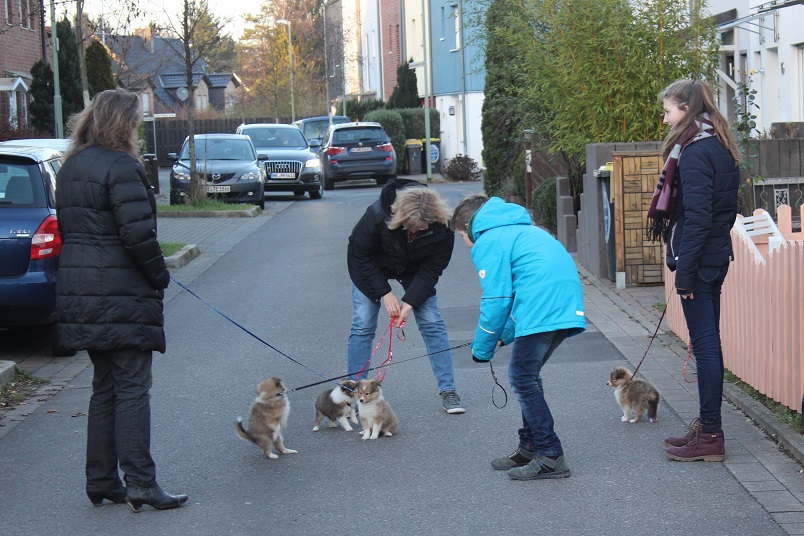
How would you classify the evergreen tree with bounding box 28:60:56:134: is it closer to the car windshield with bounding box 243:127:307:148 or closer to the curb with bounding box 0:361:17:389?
the car windshield with bounding box 243:127:307:148

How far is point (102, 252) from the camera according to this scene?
5.11m

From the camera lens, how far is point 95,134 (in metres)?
5.17

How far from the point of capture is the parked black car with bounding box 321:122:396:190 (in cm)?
3247

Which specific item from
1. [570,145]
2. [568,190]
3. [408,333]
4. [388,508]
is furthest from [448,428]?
[568,190]

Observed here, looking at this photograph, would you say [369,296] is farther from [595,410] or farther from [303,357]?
[303,357]

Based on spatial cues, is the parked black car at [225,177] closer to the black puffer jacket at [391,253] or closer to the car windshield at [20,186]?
the car windshield at [20,186]

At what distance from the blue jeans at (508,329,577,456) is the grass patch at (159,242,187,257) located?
10274mm

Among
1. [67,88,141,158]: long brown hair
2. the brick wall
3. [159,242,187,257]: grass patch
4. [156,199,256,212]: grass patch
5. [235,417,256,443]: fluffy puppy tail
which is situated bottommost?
[235,417,256,443]: fluffy puppy tail

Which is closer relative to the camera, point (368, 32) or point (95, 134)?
point (95, 134)

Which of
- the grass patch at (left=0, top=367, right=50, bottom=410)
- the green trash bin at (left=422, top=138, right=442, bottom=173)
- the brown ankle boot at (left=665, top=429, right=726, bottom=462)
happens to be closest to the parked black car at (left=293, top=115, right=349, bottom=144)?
the green trash bin at (left=422, top=138, right=442, bottom=173)

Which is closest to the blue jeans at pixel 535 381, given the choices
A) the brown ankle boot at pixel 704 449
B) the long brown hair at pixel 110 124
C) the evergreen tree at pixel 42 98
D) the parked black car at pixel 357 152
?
the brown ankle boot at pixel 704 449

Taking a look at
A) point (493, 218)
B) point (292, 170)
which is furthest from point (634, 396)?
point (292, 170)

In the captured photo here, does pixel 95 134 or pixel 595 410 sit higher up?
pixel 95 134

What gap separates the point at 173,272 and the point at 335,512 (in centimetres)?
980
